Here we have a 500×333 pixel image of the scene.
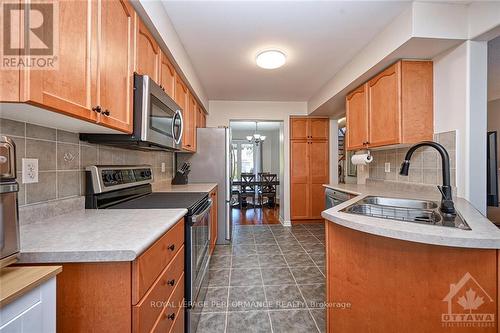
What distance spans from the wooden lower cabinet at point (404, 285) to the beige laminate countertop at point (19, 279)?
1.26m

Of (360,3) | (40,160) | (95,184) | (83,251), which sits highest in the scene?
(360,3)

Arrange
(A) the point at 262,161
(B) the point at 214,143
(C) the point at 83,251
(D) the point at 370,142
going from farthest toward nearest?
1. (A) the point at 262,161
2. (B) the point at 214,143
3. (D) the point at 370,142
4. (C) the point at 83,251

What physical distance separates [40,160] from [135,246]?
741 millimetres

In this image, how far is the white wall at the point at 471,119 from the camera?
163 centimetres

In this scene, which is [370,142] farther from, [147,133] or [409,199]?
[147,133]

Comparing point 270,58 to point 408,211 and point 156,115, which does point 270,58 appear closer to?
point 156,115

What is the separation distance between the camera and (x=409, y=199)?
1645 mm

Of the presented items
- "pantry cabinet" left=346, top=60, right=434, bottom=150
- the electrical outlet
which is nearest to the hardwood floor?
"pantry cabinet" left=346, top=60, right=434, bottom=150

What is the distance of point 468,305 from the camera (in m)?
0.89

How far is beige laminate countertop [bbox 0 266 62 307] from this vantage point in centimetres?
49

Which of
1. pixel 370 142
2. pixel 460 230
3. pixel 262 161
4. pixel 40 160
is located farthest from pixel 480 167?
pixel 262 161

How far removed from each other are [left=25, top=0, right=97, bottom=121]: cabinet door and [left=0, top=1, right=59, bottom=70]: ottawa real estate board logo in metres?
0.03

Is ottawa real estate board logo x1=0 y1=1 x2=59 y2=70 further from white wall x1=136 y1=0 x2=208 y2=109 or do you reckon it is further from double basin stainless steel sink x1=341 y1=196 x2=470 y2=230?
double basin stainless steel sink x1=341 y1=196 x2=470 y2=230

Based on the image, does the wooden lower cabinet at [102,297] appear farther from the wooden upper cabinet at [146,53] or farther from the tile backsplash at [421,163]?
the tile backsplash at [421,163]
